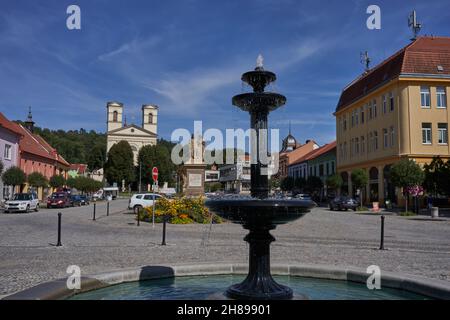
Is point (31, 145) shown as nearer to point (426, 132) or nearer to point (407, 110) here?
point (407, 110)

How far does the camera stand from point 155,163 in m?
96.6

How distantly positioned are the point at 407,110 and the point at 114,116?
3312 inches

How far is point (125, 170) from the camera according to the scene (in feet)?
306

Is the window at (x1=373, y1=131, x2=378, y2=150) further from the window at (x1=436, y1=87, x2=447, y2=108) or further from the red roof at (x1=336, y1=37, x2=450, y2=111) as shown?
the window at (x1=436, y1=87, x2=447, y2=108)

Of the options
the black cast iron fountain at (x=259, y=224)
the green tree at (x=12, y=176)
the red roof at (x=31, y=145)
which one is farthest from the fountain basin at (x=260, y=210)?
the red roof at (x=31, y=145)

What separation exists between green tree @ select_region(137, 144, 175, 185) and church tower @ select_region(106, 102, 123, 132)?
17.0 metres

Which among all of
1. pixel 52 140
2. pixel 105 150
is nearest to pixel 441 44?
pixel 105 150

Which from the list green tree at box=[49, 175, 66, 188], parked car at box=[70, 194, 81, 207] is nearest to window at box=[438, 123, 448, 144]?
parked car at box=[70, 194, 81, 207]

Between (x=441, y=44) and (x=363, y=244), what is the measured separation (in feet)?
125

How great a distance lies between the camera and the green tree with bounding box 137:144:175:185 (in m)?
95.4

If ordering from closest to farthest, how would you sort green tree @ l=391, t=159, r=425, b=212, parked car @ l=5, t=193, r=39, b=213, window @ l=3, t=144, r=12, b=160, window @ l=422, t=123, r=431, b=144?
green tree @ l=391, t=159, r=425, b=212, parked car @ l=5, t=193, r=39, b=213, window @ l=422, t=123, r=431, b=144, window @ l=3, t=144, r=12, b=160

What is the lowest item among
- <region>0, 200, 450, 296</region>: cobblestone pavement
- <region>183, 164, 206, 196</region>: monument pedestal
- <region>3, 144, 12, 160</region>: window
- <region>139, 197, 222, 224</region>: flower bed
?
<region>0, 200, 450, 296</region>: cobblestone pavement

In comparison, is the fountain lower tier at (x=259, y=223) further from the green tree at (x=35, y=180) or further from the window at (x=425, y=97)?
the green tree at (x=35, y=180)

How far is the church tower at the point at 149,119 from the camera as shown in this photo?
11410 cm
